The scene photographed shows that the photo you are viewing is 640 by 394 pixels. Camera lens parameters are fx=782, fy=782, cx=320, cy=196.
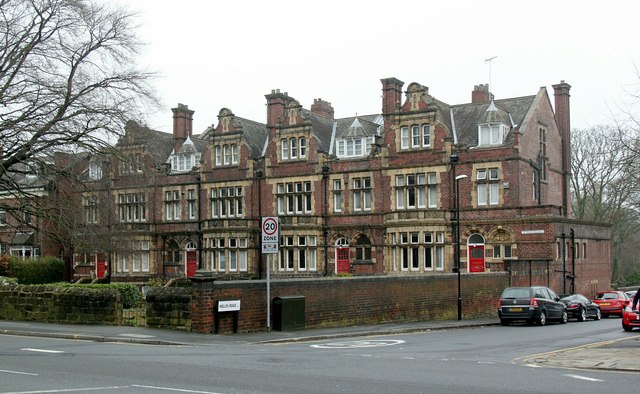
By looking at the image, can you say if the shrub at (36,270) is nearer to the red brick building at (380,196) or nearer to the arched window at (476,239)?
the red brick building at (380,196)

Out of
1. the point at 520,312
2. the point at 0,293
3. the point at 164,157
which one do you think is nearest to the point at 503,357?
the point at 520,312

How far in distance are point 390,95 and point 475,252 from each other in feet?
37.2

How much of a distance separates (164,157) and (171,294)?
35549mm

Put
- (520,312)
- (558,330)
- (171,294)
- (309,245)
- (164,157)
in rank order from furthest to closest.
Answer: (164,157) < (309,245) < (520,312) < (558,330) < (171,294)

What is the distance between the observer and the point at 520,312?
107ft

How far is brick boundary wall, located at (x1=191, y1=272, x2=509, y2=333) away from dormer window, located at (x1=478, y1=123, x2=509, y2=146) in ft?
29.0

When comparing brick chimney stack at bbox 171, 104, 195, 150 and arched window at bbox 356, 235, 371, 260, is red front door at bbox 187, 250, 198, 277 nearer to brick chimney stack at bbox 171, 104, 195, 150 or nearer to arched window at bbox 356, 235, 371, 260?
brick chimney stack at bbox 171, 104, 195, 150

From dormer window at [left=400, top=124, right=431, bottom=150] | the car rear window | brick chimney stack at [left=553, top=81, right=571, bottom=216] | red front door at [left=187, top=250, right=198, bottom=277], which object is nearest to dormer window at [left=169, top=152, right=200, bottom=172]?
red front door at [left=187, top=250, right=198, bottom=277]

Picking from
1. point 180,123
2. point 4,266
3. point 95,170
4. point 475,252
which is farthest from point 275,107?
point 95,170

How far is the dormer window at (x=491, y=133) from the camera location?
46.0m

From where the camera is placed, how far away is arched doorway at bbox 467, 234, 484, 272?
151 ft

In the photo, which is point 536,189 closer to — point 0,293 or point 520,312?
point 520,312

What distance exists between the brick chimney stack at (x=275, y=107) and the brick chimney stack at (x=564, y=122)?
1843cm

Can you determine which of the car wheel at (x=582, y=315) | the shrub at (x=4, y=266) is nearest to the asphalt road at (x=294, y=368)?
the car wheel at (x=582, y=315)
